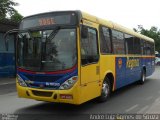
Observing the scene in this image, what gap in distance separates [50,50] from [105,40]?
267 centimetres

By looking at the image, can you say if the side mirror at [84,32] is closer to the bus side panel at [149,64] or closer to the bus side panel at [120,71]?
the bus side panel at [120,71]

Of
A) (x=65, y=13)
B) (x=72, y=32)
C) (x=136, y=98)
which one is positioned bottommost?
(x=136, y=98)

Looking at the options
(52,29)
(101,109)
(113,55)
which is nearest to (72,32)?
(52,29)

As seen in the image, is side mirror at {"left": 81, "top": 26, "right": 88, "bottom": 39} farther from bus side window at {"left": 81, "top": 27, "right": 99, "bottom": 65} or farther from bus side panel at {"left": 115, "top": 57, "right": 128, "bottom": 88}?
bus side panel at {"left": 115, "top": 57, "right": 128, "bottom": 88}

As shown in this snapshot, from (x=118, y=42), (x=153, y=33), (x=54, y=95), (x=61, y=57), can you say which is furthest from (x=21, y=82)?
(x=153, y=33)

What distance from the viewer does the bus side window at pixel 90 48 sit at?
29.4 ft

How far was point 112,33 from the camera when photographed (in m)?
11.9

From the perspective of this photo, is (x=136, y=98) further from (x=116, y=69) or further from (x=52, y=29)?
(x=52, y=29)

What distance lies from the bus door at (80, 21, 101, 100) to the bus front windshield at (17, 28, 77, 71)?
0.35 metres

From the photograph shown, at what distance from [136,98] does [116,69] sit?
131cm

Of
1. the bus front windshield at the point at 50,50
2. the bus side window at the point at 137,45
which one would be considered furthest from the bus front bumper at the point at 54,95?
the bus side window at the point at 137,45

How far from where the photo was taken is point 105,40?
1090 cm

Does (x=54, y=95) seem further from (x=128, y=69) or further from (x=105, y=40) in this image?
(x=128, y=69)

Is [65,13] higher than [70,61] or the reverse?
higher
